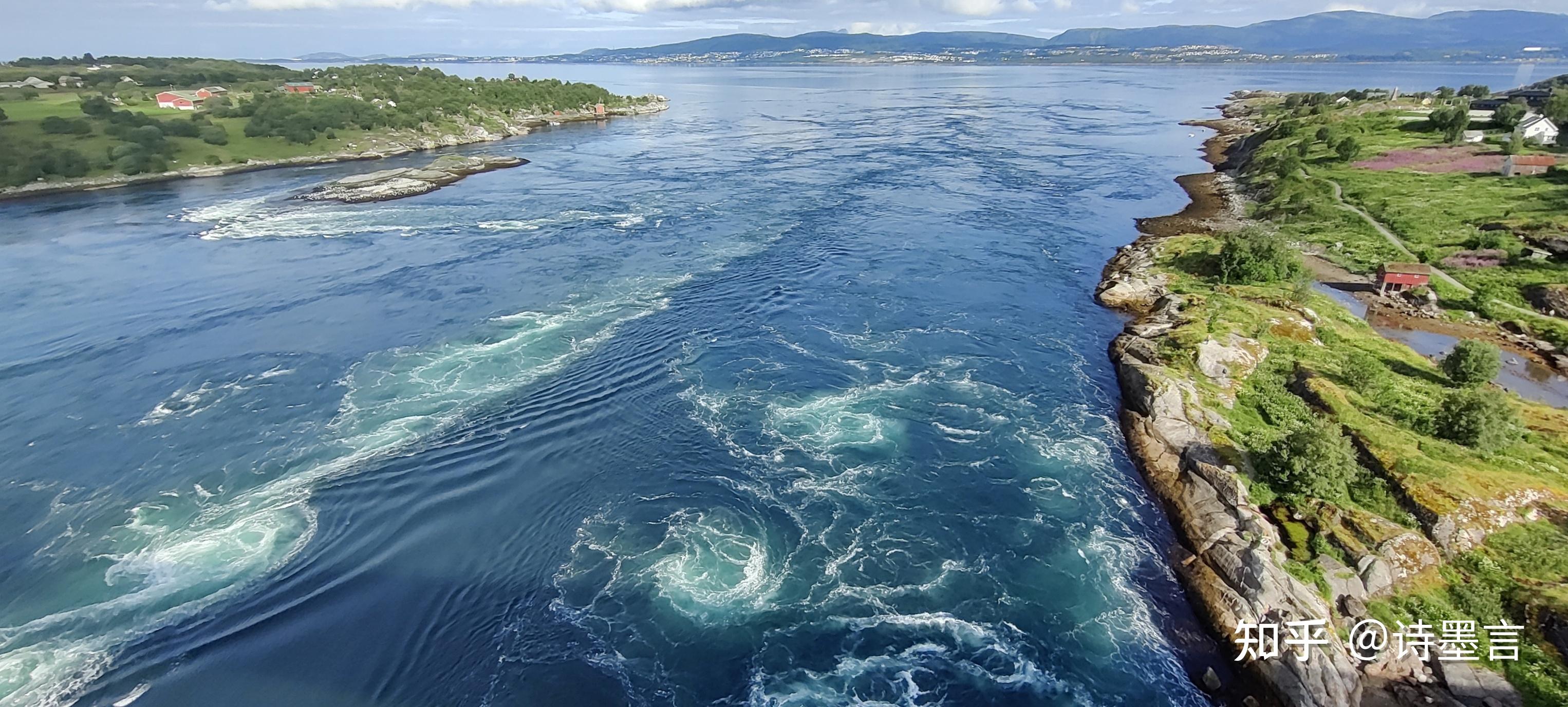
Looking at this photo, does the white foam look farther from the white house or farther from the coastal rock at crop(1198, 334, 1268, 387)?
the white house

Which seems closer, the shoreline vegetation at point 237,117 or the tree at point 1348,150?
the tree at point 1348,150

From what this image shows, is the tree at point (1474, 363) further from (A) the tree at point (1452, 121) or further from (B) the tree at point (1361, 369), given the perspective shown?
(A) the tree at point (1452, 121)

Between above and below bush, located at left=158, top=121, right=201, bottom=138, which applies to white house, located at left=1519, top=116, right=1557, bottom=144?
below

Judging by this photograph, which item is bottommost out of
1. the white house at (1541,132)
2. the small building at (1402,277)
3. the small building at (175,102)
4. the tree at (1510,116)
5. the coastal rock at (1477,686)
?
the coastal rock at (1477,686)

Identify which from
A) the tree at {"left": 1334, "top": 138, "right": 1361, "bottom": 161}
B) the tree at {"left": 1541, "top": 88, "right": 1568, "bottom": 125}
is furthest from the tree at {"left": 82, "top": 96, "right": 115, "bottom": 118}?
the tree at {"left": 1541, "top": 88, "right": 1568, "bottom": 125}

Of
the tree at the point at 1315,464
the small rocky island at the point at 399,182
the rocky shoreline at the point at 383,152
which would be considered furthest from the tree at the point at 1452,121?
the rocky shoreline at the point at 383,152
